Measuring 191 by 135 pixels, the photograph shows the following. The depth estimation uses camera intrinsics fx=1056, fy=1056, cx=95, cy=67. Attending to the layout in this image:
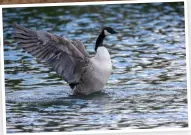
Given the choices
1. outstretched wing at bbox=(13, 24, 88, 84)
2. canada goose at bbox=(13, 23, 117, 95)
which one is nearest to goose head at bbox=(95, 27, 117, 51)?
canada goose at bbox=(13, 23, 117, 95)

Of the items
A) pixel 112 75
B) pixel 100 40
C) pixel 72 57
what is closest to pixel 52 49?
pixel 72 57

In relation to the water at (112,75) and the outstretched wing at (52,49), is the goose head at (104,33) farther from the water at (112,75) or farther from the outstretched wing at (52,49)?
the outstretched wing at (52,49)

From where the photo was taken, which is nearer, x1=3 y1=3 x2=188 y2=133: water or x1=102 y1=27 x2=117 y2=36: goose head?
x1=3 y1=3 x2=188 y2=133: water

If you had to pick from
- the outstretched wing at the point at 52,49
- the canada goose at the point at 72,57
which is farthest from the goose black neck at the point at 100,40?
the outstretched wing at the point at 52,49

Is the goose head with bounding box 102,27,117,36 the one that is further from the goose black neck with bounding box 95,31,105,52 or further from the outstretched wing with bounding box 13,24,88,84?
the outstretched wing with bounding box 13,24,88,84

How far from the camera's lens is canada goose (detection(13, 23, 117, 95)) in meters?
9.07

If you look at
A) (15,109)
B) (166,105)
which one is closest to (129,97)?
(166,105)

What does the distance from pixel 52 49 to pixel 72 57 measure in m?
0.19

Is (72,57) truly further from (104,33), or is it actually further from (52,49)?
(104,33)

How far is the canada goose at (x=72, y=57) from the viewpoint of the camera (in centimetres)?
907

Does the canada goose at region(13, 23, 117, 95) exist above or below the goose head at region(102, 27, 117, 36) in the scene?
below

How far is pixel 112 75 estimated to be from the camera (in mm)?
9125

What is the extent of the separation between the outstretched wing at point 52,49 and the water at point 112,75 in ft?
0.21

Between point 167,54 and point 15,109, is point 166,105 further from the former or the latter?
point 15,109
